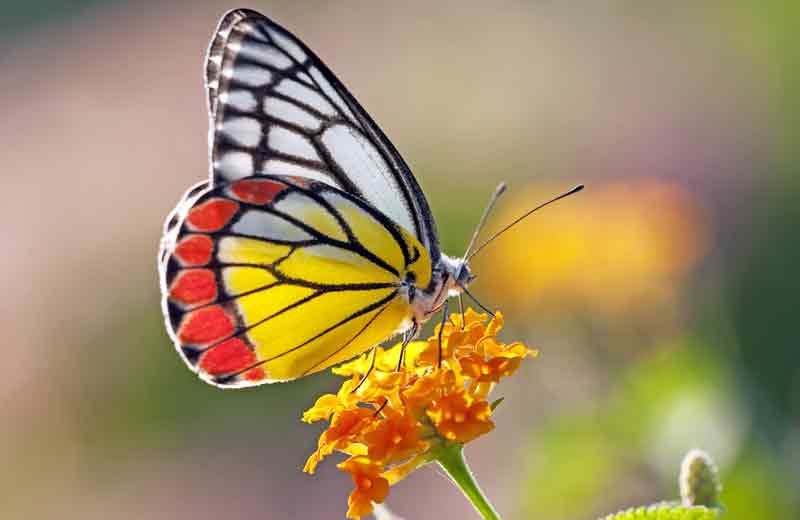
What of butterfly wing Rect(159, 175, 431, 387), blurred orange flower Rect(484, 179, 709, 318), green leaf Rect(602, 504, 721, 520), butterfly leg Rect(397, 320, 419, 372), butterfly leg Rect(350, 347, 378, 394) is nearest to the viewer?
green leaf Rect(602, 504, 721, 520)

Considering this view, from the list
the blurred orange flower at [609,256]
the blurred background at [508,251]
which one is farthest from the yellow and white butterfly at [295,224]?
the blurred orange flower at [609,256]

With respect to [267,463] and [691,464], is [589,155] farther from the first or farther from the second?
[691,464]

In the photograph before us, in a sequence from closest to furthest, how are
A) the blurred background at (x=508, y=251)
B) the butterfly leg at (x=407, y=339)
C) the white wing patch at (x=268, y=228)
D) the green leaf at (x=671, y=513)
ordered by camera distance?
the green leaf at (x=671, y=513) < the butterfly leg at (x=407, y=339) < the white wing patch at (x=268, y=228) < the blurred background at (x=508, y=251)

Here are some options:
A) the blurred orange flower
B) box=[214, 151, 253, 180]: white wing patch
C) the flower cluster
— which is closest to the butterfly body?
box=[214, 151, 253, 180]: white wing patch

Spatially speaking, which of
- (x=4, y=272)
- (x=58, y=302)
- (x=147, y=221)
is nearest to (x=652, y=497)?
(x=58, y=302)

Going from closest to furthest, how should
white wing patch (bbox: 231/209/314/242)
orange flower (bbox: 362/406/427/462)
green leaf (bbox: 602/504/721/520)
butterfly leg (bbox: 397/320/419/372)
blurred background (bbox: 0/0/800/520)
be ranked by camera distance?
green leaf (bbox: 602/504/721/520) < orange flower (bbox: 362/406/427/462) < butterfly leg (bbox: 397/320/419/372) < white wing patch (bbox: 231/209/314/242) < blurred background (bbox: 0/0/800/520)

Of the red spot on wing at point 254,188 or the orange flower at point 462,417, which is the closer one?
the orange flower at point 462,417

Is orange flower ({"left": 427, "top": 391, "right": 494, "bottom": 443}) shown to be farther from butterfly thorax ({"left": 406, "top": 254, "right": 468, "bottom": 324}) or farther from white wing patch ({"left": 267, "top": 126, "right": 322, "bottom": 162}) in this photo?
white wing patch ({"left": 267, "top": 126, "right": 322, "bottom": 162})

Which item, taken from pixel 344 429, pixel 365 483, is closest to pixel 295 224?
pixel 344 429

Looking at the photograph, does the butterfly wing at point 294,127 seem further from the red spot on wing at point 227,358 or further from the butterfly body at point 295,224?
the red spot on wing at point 227,358
